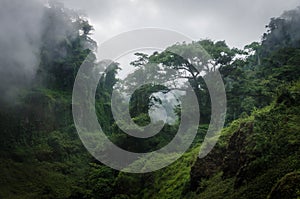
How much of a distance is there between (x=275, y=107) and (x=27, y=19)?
2053 centimetres

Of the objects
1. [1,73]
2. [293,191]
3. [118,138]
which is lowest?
[293,191]

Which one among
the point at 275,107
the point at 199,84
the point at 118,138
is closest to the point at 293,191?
the point at 275,107

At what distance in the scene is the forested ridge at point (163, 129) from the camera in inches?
266

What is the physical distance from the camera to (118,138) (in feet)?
46.8

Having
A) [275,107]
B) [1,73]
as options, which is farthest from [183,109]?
[1,73]

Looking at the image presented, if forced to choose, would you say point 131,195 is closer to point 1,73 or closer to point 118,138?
point 118,138

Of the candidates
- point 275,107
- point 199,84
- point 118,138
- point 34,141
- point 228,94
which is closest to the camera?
point 275,107

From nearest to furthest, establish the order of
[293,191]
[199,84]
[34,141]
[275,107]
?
[293,191] < [275,107] < [199,84] < [34,141]

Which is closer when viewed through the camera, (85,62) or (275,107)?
(275,107)

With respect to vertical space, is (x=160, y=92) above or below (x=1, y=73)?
below

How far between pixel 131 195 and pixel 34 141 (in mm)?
11584

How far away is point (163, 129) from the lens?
1505 centimetres

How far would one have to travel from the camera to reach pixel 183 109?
16.3 m

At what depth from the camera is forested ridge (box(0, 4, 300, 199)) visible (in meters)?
6.76
